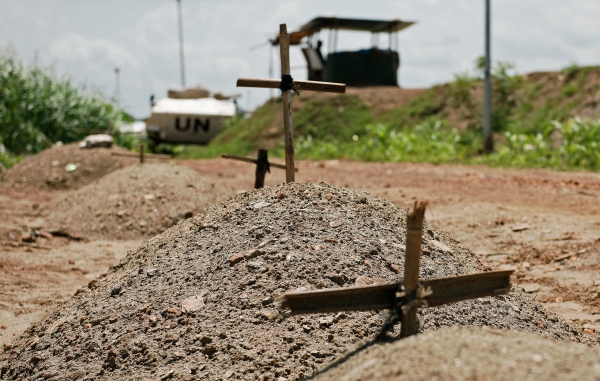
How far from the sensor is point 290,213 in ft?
12.8

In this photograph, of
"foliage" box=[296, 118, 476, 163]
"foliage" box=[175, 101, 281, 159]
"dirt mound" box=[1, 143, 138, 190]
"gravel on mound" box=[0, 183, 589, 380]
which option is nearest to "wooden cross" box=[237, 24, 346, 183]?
"gravel on mound" box=[0, 183, 589, 380]

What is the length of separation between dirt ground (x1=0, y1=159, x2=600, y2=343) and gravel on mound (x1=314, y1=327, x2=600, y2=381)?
1.99 meters

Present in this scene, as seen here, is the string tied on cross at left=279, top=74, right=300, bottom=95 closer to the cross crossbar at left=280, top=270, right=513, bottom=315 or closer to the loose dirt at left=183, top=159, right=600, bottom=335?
the loose dirt at left=183, top=159, right=600, bottom=335

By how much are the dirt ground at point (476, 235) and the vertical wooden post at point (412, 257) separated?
5.83 feet

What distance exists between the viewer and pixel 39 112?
629 inches

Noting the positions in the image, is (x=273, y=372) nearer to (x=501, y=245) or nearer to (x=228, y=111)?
(x=501, y=245)

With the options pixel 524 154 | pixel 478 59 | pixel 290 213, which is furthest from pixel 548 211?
pixel 478 59

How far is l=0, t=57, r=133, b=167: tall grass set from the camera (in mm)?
15195

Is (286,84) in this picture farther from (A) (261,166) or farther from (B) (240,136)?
(B) (240,136)

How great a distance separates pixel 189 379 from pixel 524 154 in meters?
11.8

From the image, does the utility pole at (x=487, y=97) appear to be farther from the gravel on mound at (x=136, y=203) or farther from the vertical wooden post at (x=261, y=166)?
the vertical wooden post at (x=261, y=166)

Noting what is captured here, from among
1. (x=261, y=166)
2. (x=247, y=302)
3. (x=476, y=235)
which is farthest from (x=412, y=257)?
(x=476, y=235)

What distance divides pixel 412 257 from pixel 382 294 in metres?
0.20

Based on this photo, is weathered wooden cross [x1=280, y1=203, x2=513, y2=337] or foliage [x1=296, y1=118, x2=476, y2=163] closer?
weathered wooden cross [x1=280, y1=203, x2=513, y2=337]
